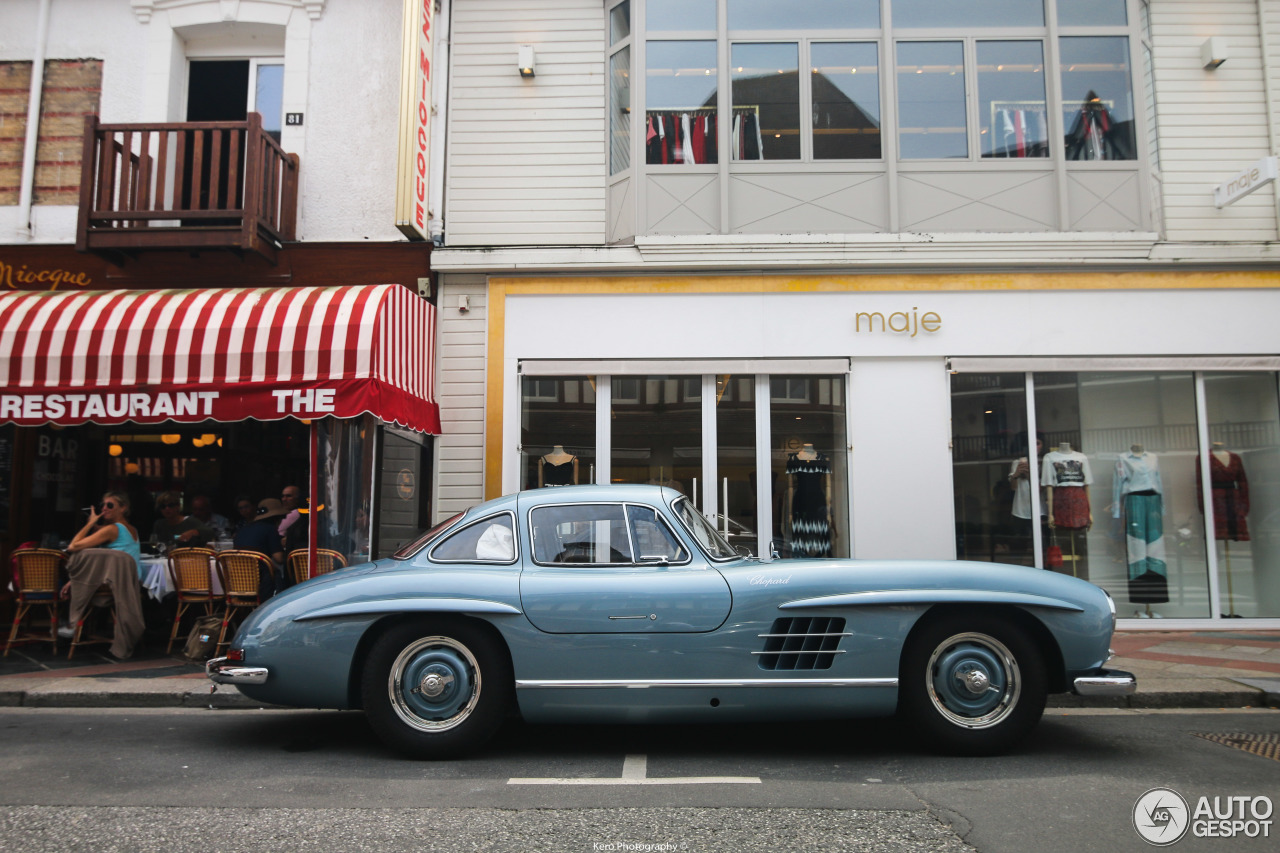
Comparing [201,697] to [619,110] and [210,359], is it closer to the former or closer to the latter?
[210,359]

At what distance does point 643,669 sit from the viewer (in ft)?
15.3

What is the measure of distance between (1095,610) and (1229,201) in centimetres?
709

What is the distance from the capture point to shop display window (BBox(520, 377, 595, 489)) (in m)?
9.74

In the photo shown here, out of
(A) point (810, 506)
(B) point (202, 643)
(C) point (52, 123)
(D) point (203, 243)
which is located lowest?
(B) point (202, 643)

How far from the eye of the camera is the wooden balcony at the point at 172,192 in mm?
9039

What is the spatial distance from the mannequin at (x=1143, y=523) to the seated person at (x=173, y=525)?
34.2ft

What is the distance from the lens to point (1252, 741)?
5094mm

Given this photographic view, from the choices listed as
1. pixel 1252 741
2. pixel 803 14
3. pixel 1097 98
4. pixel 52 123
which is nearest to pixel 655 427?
pixel 803 14

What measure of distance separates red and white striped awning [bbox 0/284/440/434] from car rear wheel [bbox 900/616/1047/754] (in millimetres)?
5118

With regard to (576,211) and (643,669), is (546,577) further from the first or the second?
(576,211)

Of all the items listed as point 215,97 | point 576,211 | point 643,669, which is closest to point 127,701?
point 643,669

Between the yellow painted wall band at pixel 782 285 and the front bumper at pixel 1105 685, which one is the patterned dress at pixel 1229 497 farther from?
the front bumper at pixel 1105 685

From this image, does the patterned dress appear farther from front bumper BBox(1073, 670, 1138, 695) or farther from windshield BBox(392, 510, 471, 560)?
windshield BBox(392, 510, 471, 560)

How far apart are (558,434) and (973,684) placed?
5.97 metres
